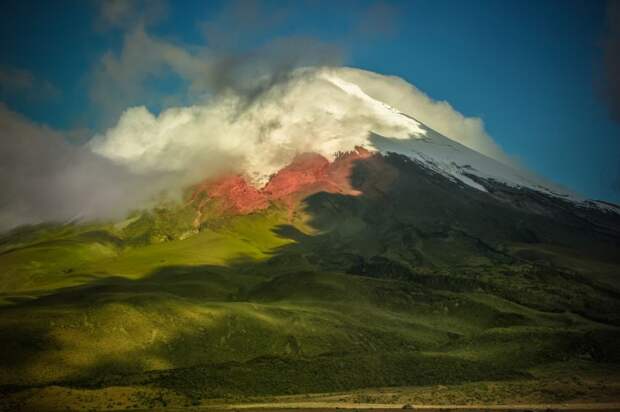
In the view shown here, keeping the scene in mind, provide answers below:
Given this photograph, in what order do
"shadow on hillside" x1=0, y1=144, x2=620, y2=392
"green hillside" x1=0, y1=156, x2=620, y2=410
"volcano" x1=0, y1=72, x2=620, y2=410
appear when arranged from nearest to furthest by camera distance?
"volcano" x1=0, y1=72, x2=620, y2=410
"green hillside" x1=0, y1=156, x2=620, y2=410
"shadow on hillside" x1=0, y1=144, x2=620, y2=392

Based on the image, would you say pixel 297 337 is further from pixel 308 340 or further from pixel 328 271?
pixel 328 271

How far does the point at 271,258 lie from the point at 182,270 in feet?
108

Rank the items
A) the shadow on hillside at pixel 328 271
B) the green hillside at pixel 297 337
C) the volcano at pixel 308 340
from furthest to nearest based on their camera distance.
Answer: the shadow on hillside at pixel 328 271
the green hillside at pixel 297 337
the volcano at pixel 308 340

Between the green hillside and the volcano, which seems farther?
the green hillside

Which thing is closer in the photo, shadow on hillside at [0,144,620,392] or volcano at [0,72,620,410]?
volcano at [0,72,620,410]

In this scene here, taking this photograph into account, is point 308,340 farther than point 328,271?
No

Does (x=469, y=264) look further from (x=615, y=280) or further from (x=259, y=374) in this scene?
(x=259, y=374)

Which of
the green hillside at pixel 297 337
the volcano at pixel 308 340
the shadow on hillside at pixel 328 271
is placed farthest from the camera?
the shadow on hillside at pixel 328 271

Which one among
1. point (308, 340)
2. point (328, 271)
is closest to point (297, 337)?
point (308, 340)

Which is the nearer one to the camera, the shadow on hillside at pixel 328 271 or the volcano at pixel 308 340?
the volcano at pixel 308 340

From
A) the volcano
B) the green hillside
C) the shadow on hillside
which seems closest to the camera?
the volcano

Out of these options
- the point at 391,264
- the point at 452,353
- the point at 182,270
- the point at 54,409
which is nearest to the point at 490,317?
the point at 452,353

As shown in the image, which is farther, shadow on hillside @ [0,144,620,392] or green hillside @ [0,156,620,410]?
shadow on hillside @ [0,144,620,392]

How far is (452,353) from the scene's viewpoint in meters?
80.4
